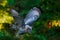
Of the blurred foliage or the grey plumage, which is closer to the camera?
the blurred foliage

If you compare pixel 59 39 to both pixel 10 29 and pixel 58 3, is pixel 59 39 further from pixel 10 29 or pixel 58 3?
pixel 58 3

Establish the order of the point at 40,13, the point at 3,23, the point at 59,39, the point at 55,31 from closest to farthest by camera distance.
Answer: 1. the point at 59,39
2. the point at 55,31
3. the point at 3,23
4. the point at 40,13

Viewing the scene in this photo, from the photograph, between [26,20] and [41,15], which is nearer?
[26,20]

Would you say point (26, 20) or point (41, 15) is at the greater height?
point (41, 15)

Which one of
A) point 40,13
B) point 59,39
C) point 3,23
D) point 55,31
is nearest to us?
point 59,39

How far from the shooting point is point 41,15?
880 cm

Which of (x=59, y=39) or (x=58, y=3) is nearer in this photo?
(x=59, y=39)

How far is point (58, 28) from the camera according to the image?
779cm

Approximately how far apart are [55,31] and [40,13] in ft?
5.18

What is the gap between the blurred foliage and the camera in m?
7.40

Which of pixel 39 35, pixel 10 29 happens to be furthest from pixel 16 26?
pixel 39 35

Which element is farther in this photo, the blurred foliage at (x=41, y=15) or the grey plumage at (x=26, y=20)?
the grey plumage at (x=26, y=20)

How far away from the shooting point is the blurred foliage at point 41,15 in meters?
7.40

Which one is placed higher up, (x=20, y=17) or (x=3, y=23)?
(x=20, y=17)
